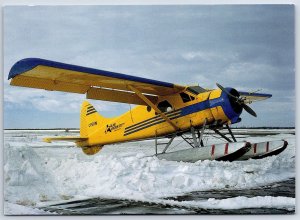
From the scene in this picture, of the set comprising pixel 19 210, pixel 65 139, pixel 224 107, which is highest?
pixel 224 107

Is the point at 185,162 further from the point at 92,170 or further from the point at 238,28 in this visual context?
the point at 238,28

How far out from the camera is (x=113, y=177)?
530 centimetres

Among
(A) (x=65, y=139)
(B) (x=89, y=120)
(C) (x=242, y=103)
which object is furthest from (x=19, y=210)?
(C) (x=242, y=103)

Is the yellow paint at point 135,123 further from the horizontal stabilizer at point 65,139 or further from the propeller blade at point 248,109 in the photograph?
the propeller blade at point 248,109

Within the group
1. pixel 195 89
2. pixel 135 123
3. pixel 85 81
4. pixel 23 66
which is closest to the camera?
pixel 23 66

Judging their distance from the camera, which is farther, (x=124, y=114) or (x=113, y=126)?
(x=113, y=126)

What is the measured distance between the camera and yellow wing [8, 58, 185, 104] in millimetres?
4883

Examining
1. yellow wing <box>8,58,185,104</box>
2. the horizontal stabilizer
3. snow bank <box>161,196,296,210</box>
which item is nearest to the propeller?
yellow wing <box>8,58,185,104</box>

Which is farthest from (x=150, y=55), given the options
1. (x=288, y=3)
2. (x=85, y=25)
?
(x=288, y=3)

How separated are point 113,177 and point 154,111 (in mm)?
1287

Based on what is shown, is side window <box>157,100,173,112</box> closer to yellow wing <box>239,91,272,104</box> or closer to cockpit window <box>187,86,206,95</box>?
cockpit window <box>187,86,206,95</box>

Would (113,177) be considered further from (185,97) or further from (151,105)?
(185,97)

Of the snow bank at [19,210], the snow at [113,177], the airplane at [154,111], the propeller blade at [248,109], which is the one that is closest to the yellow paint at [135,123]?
the airplane at [154,111]

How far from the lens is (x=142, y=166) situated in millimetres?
5418
